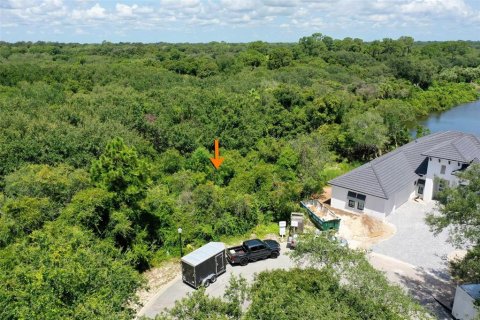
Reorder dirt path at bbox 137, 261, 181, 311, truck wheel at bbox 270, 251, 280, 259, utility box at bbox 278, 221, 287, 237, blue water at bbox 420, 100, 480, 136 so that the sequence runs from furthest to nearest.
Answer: blue water at bbox 420, 100, 480, 136
utility box at bbox 278, 221, 287, 237
truck wheel at bbox 270, 251, 280, 259
dirt path at bbox 137, 261, 181, 311

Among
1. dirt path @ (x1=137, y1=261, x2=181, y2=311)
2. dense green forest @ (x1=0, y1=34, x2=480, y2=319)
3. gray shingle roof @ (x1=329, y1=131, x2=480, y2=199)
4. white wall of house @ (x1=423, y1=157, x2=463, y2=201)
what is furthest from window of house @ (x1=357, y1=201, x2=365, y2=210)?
dirt path @ (x1=137, y1=261, x2=181, y2=311)

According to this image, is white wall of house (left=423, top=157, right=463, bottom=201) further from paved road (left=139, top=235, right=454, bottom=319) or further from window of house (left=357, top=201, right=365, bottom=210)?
paved road (left=139, top=235, right=454, bottom=319)

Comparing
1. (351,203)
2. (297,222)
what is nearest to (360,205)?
(351,203)

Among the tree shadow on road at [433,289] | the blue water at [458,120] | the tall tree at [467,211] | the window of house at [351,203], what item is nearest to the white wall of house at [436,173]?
the window of house at [351,203]

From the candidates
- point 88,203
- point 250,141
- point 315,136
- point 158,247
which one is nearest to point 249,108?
point 250,141

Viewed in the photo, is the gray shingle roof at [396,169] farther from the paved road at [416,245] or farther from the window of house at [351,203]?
the paved road at [416,245]

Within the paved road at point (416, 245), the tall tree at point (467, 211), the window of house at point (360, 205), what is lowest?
the paved road at point (416, 245)

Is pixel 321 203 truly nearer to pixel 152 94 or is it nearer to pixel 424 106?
pixel 152 94
